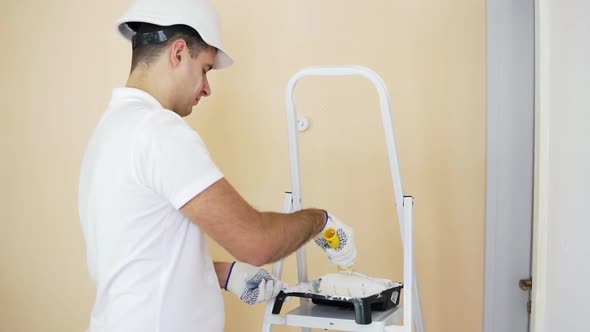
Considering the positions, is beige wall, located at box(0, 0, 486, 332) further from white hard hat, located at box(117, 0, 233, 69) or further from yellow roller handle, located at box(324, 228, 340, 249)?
white hard hat, located at box(117, 0, 233, 69)

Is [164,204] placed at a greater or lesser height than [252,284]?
greater

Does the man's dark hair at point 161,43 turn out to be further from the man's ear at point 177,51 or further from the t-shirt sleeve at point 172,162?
the t-shirt sleeve at point 172,162

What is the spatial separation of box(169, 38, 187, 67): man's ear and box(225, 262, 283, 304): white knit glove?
538 millimetres

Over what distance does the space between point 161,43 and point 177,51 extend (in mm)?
38

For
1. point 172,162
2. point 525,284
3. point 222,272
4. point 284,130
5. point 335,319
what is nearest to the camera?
point 172,162

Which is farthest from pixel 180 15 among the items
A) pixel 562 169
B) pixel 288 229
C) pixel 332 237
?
pixel 562 169

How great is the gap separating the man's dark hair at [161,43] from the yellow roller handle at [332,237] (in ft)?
1.70

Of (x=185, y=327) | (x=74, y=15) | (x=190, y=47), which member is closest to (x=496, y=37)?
(x=190, y=47)

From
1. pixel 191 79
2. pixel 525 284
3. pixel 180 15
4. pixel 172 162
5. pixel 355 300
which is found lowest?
pixel 525 284

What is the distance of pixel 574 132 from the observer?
1307 mm

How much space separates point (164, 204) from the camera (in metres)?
1.35

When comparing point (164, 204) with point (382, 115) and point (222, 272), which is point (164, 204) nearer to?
point (222, 272)

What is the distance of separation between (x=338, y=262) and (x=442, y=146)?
1.99 feet

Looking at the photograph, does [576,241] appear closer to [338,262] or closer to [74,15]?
[338,262]
